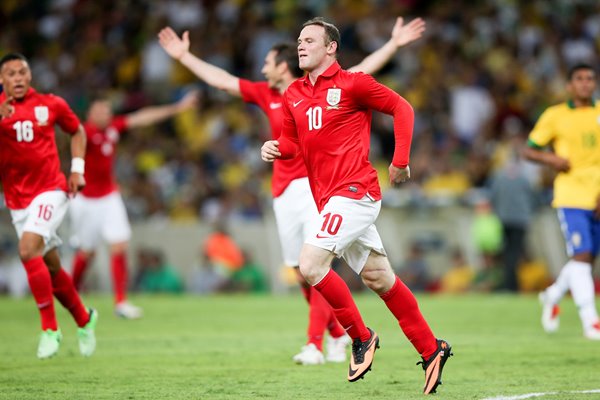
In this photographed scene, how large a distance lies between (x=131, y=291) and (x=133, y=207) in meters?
2.02

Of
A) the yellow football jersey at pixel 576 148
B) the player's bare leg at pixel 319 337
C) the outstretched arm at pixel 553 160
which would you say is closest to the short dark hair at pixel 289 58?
the player's bare leg at pixel 319 337

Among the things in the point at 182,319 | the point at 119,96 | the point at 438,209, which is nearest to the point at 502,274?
the point at 438,209

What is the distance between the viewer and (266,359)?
11.2 metres

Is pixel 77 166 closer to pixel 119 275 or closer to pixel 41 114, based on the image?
pixel 41 114

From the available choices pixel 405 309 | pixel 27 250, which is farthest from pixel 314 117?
pixel 27 250

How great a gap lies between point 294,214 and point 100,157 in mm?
5729

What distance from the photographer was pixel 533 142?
516 inches

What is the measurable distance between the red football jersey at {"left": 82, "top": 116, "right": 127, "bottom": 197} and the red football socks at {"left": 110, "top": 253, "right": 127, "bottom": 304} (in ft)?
3.08

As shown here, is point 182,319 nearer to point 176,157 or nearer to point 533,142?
point 533,142

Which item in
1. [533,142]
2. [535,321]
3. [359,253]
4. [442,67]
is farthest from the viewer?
[442,67]

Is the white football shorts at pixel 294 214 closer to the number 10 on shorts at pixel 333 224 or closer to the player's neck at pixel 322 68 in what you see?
the player's neck at pixel 322 68

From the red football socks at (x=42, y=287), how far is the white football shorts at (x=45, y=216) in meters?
0.26

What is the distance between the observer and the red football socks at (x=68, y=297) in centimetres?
1138

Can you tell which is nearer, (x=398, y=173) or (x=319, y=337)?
(x=398, y=173)
